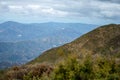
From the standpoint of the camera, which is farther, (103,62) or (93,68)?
(103,62)

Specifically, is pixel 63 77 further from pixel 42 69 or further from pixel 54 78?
pixel 42 69

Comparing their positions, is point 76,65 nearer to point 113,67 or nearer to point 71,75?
point 71,75

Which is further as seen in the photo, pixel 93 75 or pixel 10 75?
pixel 10 75

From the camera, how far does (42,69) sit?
65.2 m

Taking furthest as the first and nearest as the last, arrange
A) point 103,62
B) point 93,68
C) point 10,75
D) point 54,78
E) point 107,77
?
point 10,75 < point 103,62 < point 107,77 < point 93,68 < point 54,78

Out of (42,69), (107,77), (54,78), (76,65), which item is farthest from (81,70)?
(42,69)

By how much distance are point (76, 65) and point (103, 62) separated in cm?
1449

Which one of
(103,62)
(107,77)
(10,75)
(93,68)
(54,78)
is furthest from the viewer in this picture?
(10,75)

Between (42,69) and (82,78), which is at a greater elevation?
(82,78)

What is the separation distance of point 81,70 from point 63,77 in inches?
117

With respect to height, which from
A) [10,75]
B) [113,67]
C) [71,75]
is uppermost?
[71,75]

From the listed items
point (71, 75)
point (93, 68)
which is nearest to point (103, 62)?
point (93, 68)

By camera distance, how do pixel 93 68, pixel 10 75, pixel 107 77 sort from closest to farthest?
pixel 93 68
pixel 107 77
pixel 10 75

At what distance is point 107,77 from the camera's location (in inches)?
2013
